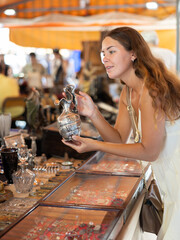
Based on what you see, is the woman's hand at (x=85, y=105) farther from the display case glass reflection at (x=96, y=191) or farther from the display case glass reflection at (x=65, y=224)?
the display case glass reflection at (x=65, y=224)

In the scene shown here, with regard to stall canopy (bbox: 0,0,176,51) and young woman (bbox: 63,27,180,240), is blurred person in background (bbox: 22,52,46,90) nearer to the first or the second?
stall canopy (bbox: 0,0,176,51)

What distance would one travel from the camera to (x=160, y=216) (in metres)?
2.00

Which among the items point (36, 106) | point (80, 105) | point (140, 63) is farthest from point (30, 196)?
point (36, 106)

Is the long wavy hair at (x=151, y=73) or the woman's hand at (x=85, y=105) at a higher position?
the long wavy hair at (x=151, y=73)

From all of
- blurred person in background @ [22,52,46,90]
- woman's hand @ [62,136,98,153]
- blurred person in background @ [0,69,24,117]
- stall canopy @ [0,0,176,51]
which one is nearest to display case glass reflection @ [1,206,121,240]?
woman's hand @ [62,136,98,153]

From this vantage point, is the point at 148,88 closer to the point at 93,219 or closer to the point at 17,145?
the point at 93,219

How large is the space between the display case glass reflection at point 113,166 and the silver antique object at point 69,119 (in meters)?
0.48

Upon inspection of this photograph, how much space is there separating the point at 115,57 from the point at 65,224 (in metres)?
0.80

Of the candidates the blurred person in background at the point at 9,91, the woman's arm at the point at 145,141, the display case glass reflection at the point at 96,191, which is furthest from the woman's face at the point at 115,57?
the blurred person in background at the point at 9,91

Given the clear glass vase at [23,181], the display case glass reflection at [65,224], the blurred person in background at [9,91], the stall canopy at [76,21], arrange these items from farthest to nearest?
the stall canopy at [76,21] → the blurred person in background at [9,91] → the clear glass vase at [23,181] → the display case glass reflection at [65,224]

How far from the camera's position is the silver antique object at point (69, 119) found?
172 centimetres

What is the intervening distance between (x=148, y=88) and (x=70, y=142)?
17.3 inches

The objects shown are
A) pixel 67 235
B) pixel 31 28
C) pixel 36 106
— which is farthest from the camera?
pixel 31 28

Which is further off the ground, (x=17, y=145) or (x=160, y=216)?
(x=17, y=145)
